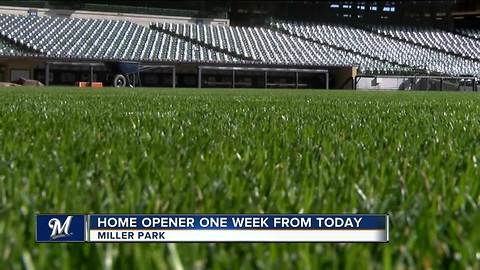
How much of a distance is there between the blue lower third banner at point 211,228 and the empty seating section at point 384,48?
107 feet

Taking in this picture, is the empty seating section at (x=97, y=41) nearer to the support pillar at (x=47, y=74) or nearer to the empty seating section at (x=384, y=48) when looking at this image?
the support pillar at (x=47, y=74)

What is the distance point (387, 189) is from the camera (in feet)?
3.62

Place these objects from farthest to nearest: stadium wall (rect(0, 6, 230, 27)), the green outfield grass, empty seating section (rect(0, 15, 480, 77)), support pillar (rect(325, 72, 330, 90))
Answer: stadium wall (rect(0, 6, 230, 27)) < support pillar (rect(325, 72, 330, 90)) < empty seating section (rect(0, 15, 480, 77)) < the green outfield grass

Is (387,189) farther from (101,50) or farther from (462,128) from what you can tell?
(101,50)

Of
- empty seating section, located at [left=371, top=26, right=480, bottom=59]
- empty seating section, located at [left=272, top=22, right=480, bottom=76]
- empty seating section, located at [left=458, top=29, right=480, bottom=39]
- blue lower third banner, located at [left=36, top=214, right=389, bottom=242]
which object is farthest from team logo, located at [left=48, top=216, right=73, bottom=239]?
empty seating section, located at [left=458, top=29, right=480, bottom=39]

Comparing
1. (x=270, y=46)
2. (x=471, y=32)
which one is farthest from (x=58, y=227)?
(x=471, y=32)

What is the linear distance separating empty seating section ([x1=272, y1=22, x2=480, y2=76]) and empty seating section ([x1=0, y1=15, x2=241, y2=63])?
8689 mm

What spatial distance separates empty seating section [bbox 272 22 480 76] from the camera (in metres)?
33.7

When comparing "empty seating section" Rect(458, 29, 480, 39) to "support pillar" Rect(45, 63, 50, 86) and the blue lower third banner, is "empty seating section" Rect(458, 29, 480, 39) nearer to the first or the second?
"support pillar" Rect(45, 63, 50, 86)

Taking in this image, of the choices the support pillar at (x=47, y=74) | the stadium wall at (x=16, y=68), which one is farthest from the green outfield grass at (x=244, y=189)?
the stadium wall at (x=16, y=68)

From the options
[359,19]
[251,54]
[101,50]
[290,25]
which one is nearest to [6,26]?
[101,50]

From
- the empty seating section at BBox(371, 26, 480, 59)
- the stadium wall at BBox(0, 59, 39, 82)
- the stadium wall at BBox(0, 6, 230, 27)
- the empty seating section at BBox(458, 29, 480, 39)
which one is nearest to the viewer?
the stadium wall at BBox(0, 59, 39, 82)

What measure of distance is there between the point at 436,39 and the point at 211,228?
136ft

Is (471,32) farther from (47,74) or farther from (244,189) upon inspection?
(244,189)
